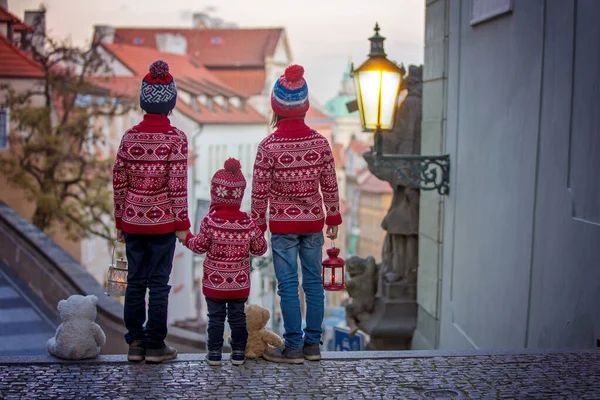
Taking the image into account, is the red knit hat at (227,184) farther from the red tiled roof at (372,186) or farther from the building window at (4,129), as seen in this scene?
the red tiled roof at (372,186)

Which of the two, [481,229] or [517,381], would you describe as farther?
[481,229]

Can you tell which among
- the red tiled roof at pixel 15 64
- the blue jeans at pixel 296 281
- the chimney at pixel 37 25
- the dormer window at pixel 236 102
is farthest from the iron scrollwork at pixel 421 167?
the dormer window at pixel 236 102

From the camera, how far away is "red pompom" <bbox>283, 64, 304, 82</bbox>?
216 inches

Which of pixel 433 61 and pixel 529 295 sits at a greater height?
pixel 433 61

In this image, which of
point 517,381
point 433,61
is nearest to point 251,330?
point 517,381

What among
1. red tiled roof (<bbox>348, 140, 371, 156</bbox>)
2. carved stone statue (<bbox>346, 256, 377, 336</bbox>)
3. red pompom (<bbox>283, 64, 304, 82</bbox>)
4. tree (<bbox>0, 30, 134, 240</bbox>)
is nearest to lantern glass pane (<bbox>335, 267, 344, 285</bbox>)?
red pompom (<bbox>283, 64, 304, 82</bbox>)

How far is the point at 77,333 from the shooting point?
5578mm

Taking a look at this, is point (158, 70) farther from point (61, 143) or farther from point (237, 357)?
point (61, 143)

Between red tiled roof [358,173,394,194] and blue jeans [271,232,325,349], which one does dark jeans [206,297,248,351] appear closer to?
blue jeans [271,232,325,349]

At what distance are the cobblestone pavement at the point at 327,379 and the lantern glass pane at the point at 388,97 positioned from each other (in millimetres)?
3127

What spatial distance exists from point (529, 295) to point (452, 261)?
2.33 metres

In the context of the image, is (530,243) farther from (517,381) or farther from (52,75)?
(52,75)

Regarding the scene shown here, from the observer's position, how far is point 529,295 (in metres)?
6.96

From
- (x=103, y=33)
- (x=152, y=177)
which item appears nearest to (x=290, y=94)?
(x=152, y=177)
